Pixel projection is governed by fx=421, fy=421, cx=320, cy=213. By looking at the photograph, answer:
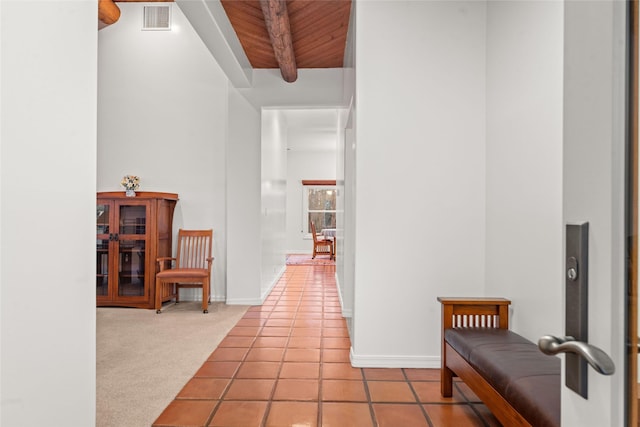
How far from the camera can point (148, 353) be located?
314cm

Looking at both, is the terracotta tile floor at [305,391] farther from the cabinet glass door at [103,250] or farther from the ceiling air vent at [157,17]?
the ceiling air vent at [157,17]

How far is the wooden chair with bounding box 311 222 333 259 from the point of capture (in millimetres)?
9602

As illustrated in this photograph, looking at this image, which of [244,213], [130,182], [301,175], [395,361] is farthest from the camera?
[301,175]

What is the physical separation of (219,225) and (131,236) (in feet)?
3.29

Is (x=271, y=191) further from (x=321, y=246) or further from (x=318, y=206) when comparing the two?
(x=318, y=206)

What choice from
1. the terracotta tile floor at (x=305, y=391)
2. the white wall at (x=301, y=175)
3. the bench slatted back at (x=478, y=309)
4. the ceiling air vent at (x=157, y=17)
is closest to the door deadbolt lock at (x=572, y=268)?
the terracotta tile floor at (x=305, y=391)

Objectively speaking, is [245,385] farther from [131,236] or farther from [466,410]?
[131,236]

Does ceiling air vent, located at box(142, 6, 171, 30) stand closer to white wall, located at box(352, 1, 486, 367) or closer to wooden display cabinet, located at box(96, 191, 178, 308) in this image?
wooden display cabinet, located at box(96, 191, 178, 308)

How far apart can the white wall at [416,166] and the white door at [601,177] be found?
2.19m

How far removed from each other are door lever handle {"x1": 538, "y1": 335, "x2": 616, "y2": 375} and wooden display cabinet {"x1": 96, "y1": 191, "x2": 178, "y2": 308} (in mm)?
4565

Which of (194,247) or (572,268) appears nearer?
(572,268)

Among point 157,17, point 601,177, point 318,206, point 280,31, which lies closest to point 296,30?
point 280,31

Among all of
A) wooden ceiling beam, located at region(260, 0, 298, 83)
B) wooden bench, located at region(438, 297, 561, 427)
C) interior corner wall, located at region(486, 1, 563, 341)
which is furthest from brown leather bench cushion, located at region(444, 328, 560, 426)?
wooden ceiling beam, located at region(260, 0, 298, 83)

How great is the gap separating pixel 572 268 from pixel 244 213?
4.36m
